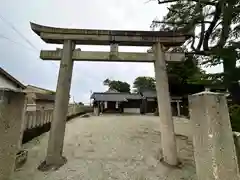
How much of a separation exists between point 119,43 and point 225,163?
4193 mm

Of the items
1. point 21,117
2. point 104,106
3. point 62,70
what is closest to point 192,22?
point 62,70

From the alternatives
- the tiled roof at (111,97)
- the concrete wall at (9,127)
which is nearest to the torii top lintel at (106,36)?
the concrete wall at (9,127)

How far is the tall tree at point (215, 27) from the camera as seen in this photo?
7.00 meters

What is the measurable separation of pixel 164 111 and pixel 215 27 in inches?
215

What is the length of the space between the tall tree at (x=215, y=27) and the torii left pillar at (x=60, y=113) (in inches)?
164

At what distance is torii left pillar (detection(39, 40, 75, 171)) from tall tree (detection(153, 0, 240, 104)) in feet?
13.6

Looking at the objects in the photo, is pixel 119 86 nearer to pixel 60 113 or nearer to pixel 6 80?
pixel 6 80

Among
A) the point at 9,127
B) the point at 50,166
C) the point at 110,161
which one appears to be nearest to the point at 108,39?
the point at 110,161

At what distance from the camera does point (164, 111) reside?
5477 millimetres

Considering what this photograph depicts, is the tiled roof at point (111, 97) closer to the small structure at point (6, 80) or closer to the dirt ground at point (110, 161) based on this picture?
the small structure at point (6, 80)

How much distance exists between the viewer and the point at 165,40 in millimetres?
5914

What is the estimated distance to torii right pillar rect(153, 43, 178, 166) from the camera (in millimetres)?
5223

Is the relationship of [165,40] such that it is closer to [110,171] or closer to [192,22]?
[192,22]

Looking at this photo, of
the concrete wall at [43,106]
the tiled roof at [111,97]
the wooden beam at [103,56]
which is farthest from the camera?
the tiled roof at [111,97]
